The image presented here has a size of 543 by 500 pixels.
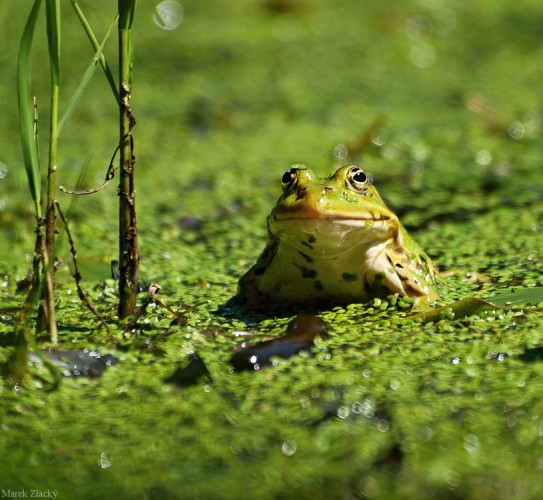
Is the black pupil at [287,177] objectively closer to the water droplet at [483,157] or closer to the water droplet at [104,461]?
the water droplet at [104,461]

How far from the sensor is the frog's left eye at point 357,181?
2.49 m

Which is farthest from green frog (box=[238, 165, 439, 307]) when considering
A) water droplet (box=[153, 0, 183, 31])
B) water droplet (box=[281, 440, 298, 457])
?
water droplet (box=[153, 0, 183, 31])

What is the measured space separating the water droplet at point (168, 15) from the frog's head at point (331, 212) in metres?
4.03

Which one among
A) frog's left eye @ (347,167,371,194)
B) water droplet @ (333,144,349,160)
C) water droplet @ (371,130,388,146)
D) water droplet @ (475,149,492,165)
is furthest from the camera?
water droplet @ (371,130,388,146)

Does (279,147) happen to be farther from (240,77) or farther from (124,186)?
(124,186)

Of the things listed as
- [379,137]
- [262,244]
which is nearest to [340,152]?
[379,137]

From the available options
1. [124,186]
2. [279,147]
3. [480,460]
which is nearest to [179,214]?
[279,147]

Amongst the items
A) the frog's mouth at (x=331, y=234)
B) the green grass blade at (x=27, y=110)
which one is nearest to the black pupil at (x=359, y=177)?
the frog's mouth at (x=331, y=234)

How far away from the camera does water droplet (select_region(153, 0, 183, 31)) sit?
20.6 feet

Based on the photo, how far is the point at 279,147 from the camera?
4.60 m

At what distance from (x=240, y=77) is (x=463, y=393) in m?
3.87

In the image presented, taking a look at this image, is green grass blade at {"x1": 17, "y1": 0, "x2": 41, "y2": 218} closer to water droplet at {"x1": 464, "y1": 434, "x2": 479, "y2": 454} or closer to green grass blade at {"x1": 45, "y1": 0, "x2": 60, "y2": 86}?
green grass blade at {"x1": 45, "y1": 0, "x2": 60, "y2": 86}

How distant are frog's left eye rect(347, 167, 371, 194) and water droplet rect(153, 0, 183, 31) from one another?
13.2 feet

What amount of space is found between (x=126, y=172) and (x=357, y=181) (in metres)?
0.64
